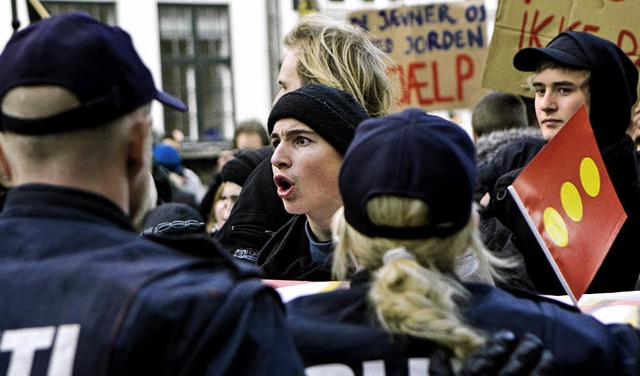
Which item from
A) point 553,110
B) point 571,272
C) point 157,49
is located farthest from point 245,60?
point 571,272

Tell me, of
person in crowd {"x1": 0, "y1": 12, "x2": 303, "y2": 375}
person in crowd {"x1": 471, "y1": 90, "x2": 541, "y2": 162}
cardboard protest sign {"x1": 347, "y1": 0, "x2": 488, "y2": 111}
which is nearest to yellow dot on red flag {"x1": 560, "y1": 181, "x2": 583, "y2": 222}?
person in crowd {"x1": 0, "y1": 12, "x2": 303, "y2": 375}

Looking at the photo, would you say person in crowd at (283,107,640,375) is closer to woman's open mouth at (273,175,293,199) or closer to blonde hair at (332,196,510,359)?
blonde hair at (332,196,510,359)

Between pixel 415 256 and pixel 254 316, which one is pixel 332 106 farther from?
pixel 254 316

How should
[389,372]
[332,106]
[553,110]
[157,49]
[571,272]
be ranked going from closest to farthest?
[389,372]
[571,272]
[332,106]
[553,110]
[157,49]

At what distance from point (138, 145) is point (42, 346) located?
0.41 metres

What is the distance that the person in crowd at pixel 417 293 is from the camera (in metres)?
2.04

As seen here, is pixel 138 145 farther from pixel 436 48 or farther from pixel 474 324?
pixel 436 48

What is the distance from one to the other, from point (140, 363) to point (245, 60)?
18859 mm

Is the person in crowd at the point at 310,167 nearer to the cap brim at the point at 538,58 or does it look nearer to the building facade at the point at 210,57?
the cap brim at the point at 538,58

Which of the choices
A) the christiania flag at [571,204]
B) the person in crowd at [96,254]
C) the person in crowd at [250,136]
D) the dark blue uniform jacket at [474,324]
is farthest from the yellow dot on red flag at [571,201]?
the person in crowd at [250,136]

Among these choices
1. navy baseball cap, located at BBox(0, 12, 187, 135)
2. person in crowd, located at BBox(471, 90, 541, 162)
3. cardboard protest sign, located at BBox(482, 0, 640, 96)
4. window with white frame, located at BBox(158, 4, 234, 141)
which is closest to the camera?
navy baseball cap, located at BBox(0, 12, 187, 135)

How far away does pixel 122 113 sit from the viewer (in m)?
1.91

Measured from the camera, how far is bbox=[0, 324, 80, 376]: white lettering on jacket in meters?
1.73

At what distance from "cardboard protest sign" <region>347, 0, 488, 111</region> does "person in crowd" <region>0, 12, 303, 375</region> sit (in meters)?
6.13
